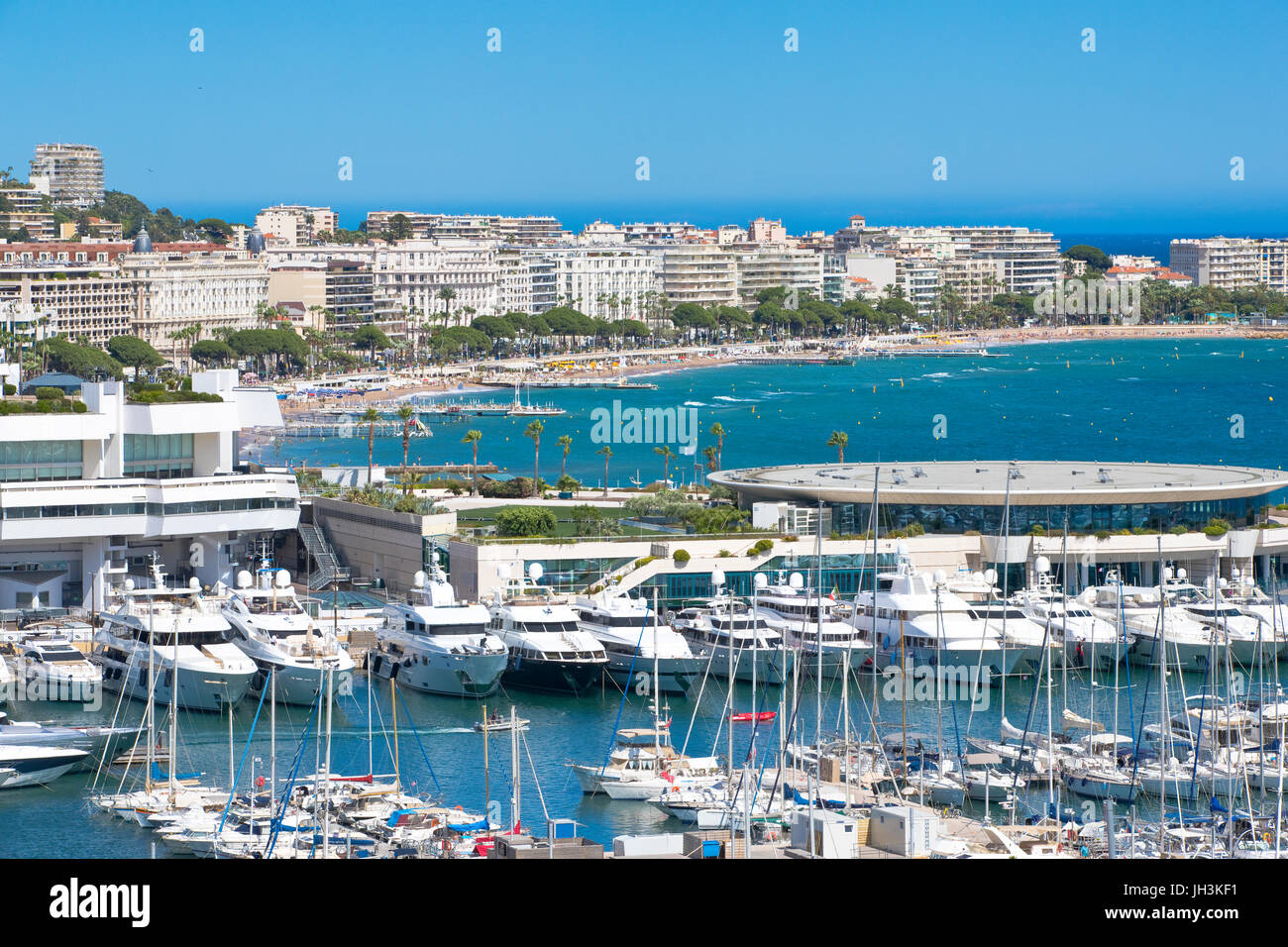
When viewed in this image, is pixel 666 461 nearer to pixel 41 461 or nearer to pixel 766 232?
pixel 41 461

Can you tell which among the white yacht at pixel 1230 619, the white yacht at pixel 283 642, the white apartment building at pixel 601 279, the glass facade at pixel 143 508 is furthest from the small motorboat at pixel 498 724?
the white apartment building at pixel 601 279

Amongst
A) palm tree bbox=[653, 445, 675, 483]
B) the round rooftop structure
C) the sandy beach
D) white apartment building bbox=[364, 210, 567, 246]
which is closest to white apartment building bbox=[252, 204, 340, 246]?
white apartment building bbox=[364, 210, 567, 246]

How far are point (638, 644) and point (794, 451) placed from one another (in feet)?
166

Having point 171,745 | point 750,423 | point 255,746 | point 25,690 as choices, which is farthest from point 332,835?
point 750,423

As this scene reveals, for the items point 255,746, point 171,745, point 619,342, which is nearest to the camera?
point 171,745

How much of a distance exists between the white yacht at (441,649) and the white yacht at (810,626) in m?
3.54

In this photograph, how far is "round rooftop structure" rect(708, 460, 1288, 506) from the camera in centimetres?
3344

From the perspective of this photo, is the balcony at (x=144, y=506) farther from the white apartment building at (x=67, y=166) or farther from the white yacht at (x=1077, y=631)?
the white apartment building at (x=67, y=166)

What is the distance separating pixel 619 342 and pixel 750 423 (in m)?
43.2

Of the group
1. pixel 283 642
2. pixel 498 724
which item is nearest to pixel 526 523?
pixel 283 642

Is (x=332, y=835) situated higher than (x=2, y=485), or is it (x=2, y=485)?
(x=2, y=485)

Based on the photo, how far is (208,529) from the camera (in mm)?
30953

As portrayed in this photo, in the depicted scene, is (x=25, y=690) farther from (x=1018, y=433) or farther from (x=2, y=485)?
(x=1018, y=433)

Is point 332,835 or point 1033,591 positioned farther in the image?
point 1033,591
